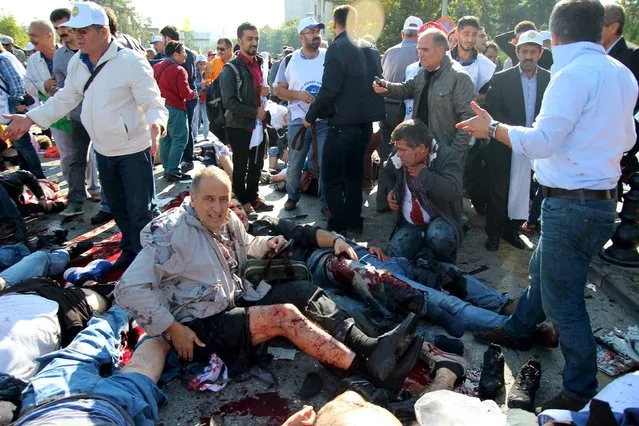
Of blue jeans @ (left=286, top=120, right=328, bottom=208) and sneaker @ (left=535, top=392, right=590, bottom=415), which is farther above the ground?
blue jeans @ (left=286, top=120, right=328, bottom=208)

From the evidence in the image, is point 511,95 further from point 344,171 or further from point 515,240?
point 344,171

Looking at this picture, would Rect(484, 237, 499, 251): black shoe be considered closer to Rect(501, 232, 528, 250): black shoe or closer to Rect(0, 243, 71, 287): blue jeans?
Rect(501, 232, 528, 250): black shoe

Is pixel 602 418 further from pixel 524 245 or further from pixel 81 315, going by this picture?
pixel 524 245

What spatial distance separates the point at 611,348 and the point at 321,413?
238 cm

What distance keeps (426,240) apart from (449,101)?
1.41 metres

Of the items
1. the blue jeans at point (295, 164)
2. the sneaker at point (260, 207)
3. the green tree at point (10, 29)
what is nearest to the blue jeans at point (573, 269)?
the blue jeans at point (295, 164)

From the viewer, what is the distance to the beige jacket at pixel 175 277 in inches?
108

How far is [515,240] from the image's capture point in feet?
16.6

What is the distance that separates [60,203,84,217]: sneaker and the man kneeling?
3425 mm

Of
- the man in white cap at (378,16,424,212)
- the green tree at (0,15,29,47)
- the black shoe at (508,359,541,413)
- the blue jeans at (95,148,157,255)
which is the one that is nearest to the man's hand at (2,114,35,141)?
the blue jeans at (95,148,157,255)

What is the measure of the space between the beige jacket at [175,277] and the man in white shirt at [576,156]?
180 centimetres

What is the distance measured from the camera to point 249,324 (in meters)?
2.93

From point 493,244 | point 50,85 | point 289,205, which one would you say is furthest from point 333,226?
point 50,85

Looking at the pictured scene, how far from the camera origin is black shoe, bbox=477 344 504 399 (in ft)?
9.09
